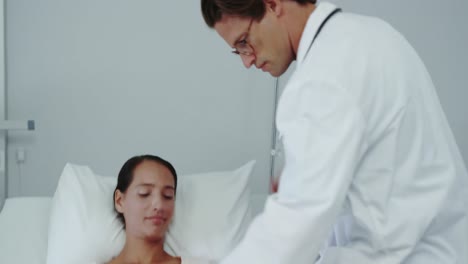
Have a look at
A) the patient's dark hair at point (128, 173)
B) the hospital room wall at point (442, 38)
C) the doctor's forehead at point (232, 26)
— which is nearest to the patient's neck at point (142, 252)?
the patient's dark hair at point (128, 173)

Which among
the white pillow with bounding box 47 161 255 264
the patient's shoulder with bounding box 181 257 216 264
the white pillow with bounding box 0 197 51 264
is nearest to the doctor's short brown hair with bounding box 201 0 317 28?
the patient's shoulder with bounding box 181 257 216 264

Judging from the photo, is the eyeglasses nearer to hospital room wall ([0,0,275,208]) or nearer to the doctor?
the doctor

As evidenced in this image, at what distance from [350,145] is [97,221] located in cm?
142

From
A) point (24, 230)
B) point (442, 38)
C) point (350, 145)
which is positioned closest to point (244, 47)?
point (350, 145)

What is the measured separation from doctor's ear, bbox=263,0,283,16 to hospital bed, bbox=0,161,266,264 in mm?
1255

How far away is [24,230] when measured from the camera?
213 centimetres

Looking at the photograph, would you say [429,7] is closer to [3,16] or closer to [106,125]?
[106,125]

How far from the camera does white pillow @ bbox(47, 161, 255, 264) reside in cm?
207

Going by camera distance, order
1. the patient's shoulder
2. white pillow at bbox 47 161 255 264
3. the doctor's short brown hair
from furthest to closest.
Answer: white pillow at bbox 47 161 255 264 → the patient's shoulder → the doctor's short brown hair

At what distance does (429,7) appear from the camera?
8.75 feet

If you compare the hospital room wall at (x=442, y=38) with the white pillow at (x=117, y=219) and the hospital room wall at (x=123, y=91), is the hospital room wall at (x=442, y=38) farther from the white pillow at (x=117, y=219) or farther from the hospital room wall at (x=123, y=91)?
the white pillow at (x=117, y=219)

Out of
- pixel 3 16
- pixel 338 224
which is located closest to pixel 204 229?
pixel 338 224

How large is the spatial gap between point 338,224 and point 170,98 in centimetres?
144

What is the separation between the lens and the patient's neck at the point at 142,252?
2039mm
